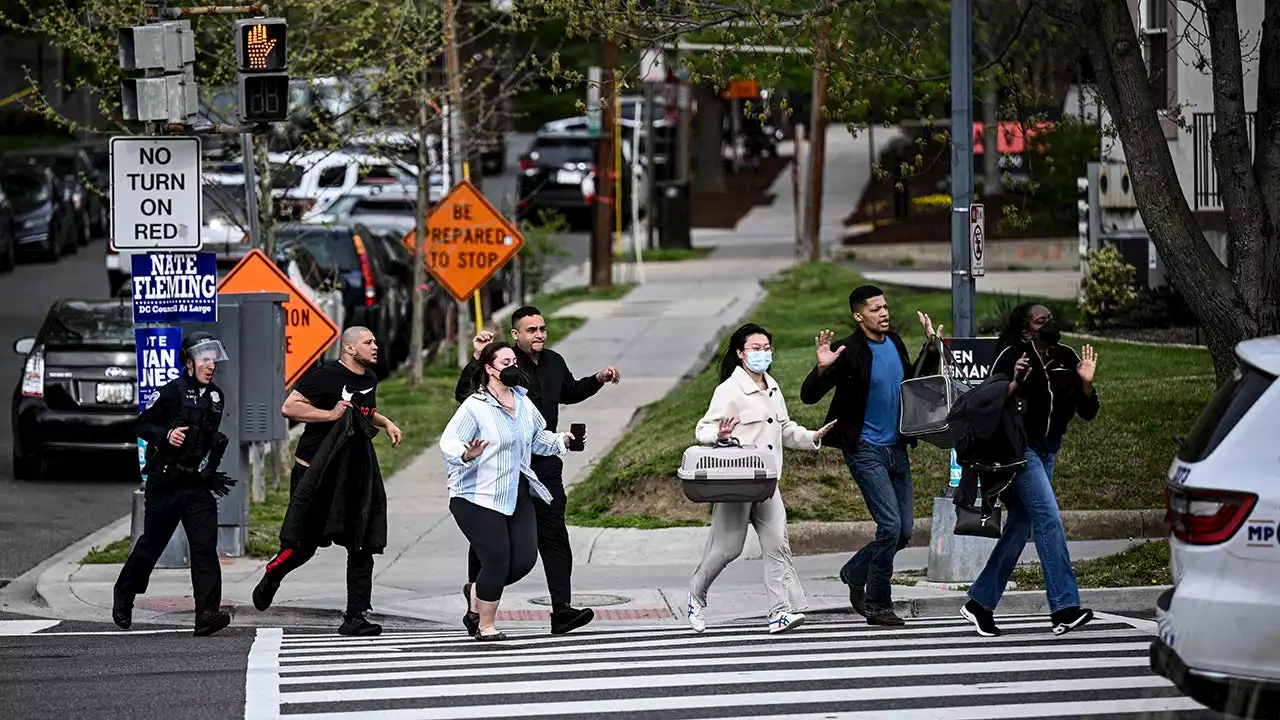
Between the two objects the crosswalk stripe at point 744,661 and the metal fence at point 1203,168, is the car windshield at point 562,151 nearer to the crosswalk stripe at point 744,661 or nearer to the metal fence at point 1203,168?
the metal fence at point 1203,168

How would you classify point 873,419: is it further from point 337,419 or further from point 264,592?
point 264,592

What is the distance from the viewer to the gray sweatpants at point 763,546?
37.0ft

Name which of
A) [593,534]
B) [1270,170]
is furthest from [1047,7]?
[593,534]

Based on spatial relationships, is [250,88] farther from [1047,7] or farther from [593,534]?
[1047,7]

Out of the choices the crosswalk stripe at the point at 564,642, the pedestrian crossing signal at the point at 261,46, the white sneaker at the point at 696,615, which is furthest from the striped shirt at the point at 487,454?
the pedestrian crossing signal at the point at 261,46

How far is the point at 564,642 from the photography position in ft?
37.4

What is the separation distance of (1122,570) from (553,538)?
3.52 meters

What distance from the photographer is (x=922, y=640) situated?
10.9 metres

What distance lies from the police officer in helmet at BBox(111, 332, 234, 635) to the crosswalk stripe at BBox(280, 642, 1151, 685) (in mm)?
1811

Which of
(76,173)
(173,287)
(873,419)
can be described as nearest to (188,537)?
(173,287)

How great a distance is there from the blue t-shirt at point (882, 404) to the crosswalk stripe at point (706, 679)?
1708mm

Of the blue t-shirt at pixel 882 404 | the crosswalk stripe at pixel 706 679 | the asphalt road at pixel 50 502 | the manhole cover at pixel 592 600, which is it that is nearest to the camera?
the crosswalk stripe at pixel 706 679

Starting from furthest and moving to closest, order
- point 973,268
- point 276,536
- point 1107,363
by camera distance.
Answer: point 1107,363, point 276,536, point 973,268

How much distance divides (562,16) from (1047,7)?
337cm
